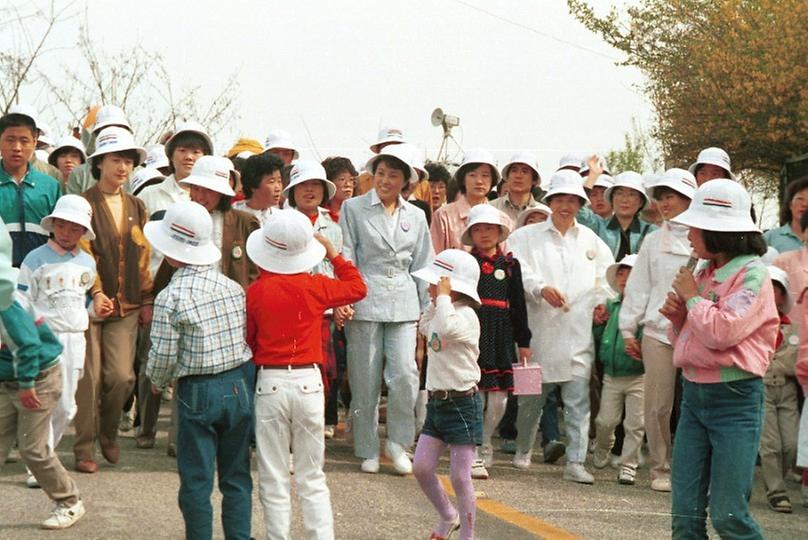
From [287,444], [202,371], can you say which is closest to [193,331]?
[202,371]

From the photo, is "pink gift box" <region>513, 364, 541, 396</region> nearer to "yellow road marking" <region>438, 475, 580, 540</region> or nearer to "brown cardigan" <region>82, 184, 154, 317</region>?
"yellow road marking" <region>438, 475, 580, 540</region>

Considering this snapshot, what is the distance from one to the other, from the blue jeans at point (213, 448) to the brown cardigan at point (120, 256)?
255 centimetres

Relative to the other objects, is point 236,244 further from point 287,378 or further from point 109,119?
point 109,119

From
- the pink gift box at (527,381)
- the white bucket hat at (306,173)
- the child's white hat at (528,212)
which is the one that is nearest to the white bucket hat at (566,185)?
the child's white hat at (528,212)

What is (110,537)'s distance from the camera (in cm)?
731

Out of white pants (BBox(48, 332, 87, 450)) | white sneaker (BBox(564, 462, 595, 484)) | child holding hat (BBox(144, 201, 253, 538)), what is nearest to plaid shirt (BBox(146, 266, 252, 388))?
child holding hat (BBox(144, 201, 253, 538))

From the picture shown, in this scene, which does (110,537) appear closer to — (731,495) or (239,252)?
(239,252)

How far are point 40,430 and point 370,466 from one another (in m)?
2.79

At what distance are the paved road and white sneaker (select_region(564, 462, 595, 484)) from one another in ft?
0.32

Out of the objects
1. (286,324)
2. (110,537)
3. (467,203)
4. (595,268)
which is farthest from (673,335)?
(467,203)

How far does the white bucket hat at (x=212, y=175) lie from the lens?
884cm

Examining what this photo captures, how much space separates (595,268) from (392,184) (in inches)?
65.3

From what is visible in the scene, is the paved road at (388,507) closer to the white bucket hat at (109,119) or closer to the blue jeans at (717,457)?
the blue jeans at (717,457)

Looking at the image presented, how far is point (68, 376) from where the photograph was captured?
8.65 metres
